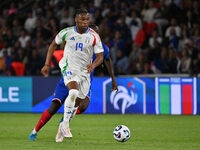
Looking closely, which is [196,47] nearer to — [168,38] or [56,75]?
[168,38]

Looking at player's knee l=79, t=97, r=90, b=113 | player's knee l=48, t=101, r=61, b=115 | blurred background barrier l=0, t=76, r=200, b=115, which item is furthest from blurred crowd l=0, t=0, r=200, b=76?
player's knee l=48, t=101, r=61, b=115

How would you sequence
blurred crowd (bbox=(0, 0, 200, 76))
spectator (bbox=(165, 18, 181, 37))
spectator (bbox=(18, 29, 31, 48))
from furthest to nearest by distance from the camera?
spectator (bbox=(18, 29, 31, 48)), spectator (bbox=(165, 18, 181, 37)), blurred crowd (bbox=(0, 0, 200, 76))

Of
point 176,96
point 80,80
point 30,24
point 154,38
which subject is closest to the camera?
point 80,80

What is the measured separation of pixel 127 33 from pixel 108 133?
28.2 ft

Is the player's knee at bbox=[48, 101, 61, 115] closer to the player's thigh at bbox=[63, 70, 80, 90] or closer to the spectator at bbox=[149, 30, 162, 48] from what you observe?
the player's thigh at bbox=[63, 70, 80, 90]

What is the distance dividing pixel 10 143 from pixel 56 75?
867cm

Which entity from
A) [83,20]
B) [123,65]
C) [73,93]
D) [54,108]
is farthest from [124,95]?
[73,93]

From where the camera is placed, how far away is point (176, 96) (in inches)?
600

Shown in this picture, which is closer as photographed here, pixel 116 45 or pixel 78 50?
pixel 78 50

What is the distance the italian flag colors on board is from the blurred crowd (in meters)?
1.11

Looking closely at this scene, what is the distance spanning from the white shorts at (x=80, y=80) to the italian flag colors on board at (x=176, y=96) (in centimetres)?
671

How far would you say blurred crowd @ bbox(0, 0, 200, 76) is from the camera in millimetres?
16984

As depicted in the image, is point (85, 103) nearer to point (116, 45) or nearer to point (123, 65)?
point (123, 65)

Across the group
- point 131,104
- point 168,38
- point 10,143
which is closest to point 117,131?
point 10,143
